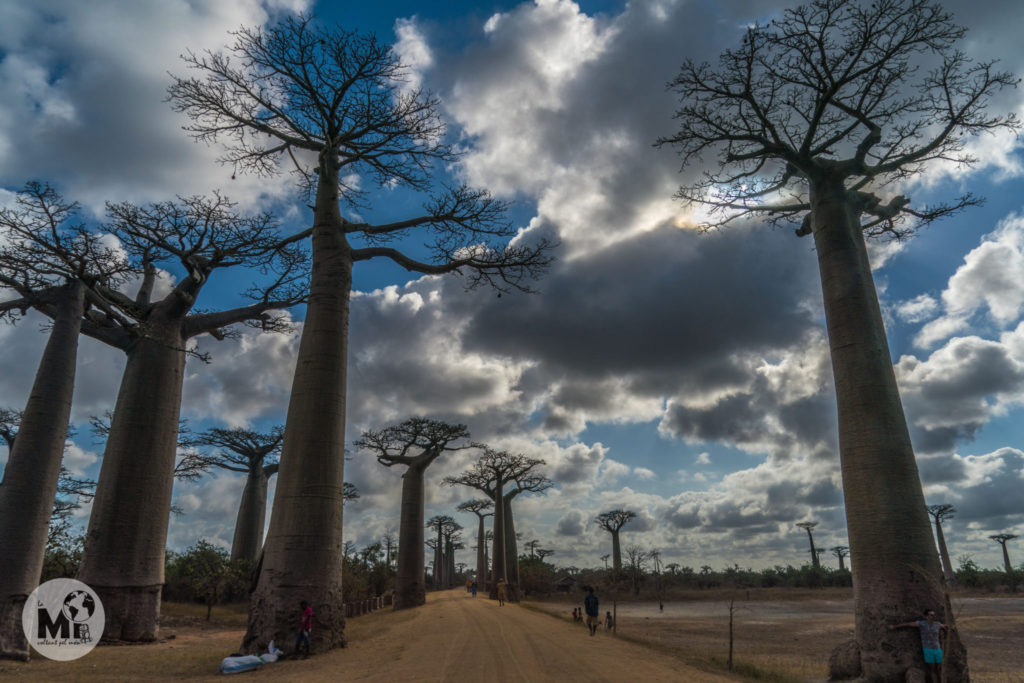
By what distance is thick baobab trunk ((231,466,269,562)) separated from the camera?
2289cm

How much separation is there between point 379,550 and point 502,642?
19.5m

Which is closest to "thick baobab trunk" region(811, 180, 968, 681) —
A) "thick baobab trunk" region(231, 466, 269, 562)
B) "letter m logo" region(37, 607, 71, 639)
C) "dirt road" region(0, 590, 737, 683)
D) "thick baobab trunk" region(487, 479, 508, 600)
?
"dirt road" region(0, 590, 737, 683)

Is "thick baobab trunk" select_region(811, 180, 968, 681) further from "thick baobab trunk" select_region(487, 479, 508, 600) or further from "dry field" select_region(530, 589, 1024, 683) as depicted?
"thick baobab trunk" select_region(487, 479, 508, 600)

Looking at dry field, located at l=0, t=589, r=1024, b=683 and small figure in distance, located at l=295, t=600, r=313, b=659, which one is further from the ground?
small figure in distance, located at l=295, t=600, r=313, b=659

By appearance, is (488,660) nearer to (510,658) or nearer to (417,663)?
(510,658)

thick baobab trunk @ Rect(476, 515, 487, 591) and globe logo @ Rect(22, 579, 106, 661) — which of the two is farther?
thick baobab trunk @ Rect(476, 515, 487, 591)

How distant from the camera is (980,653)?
9.77m

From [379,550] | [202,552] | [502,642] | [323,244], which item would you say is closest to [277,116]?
[323,244]

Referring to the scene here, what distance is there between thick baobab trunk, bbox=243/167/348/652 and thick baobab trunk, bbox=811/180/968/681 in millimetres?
6814

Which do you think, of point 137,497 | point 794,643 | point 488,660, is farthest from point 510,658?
point 794,643

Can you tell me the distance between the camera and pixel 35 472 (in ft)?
25.8

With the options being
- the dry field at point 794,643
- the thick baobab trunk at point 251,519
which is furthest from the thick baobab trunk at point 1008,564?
the thick baobab trunk at point 251,519

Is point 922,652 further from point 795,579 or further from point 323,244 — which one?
point 795,579

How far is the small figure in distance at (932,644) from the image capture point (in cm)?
612
